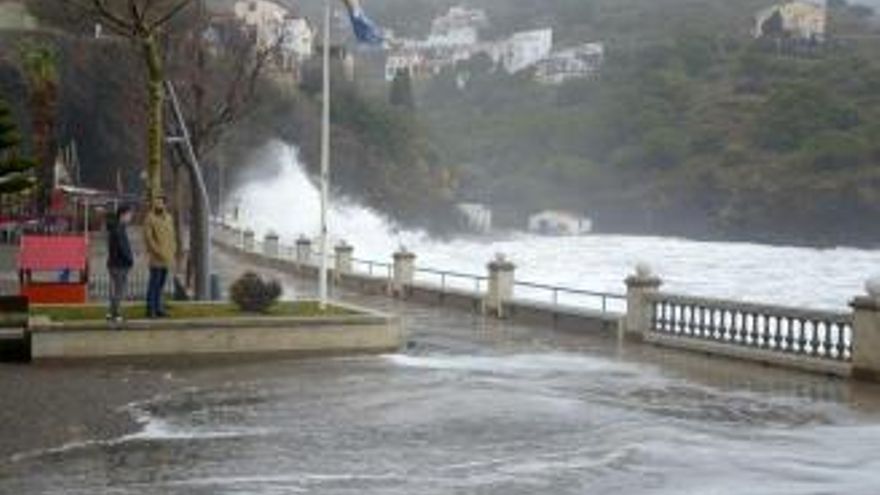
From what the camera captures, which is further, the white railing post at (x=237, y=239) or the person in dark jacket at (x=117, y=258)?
the white railing post at (x=237, y=239)

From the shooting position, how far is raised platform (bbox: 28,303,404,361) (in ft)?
58.5

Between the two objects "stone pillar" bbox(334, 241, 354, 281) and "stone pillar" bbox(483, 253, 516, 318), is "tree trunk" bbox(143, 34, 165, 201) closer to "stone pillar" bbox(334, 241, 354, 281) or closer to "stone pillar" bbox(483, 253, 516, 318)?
"stone pillar" bbox(483, 253, 516, 318)

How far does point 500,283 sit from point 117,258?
11.5 m

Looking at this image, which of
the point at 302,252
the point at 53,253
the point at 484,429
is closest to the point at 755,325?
the point at 484,429

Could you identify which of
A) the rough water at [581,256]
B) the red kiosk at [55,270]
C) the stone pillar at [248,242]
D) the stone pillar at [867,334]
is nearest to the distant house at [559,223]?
the rough water at [581,256]

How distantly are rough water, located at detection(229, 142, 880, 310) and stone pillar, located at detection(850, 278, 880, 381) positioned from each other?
48697 mm

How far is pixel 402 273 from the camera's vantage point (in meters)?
35.9

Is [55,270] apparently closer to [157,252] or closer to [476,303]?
[157,252]

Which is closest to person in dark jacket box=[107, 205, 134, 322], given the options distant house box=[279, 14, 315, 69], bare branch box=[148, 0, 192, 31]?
bare branch box=[148, 0, 192, 31]

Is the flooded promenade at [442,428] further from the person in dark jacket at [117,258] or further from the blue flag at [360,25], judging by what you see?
the blue flag at [360,25]

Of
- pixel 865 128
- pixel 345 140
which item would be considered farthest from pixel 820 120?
pixel 345 140

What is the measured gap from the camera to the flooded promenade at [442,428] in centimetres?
1038

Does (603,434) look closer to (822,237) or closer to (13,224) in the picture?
(13,224)

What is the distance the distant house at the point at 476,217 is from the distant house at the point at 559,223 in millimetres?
6675
